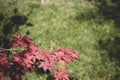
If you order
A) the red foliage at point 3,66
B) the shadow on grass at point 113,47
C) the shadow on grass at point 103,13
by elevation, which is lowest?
the shadow on grass at point 113,47

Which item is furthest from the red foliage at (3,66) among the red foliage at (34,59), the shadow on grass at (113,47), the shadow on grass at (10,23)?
the shadow on grass at (113,47)

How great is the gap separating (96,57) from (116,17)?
4.82ft

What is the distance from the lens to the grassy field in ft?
13.2

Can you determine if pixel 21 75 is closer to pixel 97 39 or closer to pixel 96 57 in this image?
pixel 96 57

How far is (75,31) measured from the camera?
4789 millimetres

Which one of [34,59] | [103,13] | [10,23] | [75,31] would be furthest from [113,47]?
[10,23]

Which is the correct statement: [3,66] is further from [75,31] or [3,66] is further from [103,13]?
[103,13]

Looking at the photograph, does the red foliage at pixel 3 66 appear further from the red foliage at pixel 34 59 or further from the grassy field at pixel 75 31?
the grassy field at pixel 75 31

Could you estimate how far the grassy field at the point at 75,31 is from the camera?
4020mm

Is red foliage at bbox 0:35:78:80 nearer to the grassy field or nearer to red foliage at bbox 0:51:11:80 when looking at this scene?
red foliage at bbox 0:51:11:80

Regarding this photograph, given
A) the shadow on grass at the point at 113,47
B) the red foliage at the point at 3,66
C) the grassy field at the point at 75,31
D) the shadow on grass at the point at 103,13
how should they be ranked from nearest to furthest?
the red foliage at the point at 3,66
the grassy field at the point at 75,31
the shadow on grass at the point at 113,47
the shadow on grass at the point at 103,13

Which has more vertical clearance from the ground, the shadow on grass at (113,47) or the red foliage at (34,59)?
the red foliage at (34,59)

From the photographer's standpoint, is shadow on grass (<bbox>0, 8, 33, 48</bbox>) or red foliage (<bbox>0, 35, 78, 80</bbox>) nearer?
red foliage (<bbox>0, 35, 78, 80</bbox>)

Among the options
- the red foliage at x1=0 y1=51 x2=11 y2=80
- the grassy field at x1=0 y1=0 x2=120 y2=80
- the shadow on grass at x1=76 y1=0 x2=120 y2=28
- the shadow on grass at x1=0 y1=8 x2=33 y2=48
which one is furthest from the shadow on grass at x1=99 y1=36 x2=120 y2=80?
the red foliage at x1=0 y1=51 x2=11 y2=80
